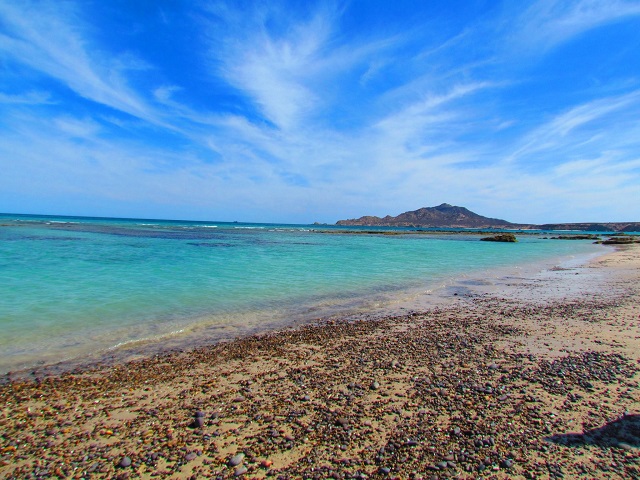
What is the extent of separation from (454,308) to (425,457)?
852 centimetres

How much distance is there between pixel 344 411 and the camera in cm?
496

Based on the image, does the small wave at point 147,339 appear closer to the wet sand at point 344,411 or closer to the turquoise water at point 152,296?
the turquoise water at point 152,296

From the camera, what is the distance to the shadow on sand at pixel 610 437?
4238mm

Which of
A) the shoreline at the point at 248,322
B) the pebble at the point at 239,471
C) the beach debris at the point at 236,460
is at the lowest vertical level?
the shoreline at the point at 248,322

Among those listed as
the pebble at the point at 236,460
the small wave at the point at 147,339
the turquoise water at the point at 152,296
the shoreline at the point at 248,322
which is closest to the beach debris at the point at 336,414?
the pebble at the point at 236,460

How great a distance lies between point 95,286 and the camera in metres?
13.6

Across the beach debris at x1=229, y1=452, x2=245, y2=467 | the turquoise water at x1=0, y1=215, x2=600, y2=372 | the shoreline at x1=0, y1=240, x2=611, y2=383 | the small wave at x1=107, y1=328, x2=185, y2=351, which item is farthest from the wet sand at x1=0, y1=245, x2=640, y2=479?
the turquoise water at x1=0, y1=215, x2=600, y2=372

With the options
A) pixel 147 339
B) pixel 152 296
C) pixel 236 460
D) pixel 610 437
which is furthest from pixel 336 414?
pixel 152 296

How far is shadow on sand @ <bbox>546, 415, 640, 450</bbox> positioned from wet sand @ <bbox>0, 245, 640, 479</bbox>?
0.06 ft

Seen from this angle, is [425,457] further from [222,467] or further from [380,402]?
[222,467]

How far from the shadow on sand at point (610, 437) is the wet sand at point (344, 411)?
20mm

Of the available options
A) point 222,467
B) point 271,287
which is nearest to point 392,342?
point 222,467

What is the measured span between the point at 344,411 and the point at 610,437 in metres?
3.36

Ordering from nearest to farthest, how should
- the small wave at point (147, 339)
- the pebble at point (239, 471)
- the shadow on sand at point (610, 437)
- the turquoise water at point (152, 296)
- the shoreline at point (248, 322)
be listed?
the pebble at point (239, 471) < the shadow on sand at point (610, 437) < the shoreline at point (248, 322) < the small wave at point (147, 339) < the turquoise water at point (152, 296)
